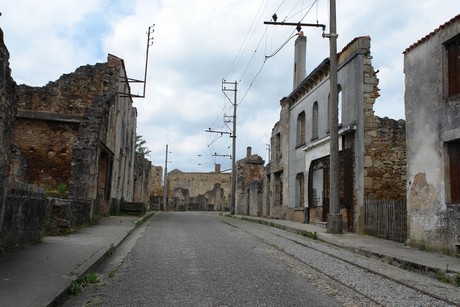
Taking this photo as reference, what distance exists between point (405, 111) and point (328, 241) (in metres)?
4.45

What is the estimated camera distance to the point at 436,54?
1170 centimetres

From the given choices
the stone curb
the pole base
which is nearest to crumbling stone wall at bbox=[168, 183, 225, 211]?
the pole base

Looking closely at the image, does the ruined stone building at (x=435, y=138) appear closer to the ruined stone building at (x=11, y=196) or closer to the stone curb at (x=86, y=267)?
the stone curb at (x=86, y=267)

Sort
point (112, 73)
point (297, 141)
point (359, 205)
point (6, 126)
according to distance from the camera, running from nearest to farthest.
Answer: point (6, 126), point (359, 205), point (112, 73), point (297, 141)

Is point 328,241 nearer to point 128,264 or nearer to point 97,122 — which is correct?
point 128,264

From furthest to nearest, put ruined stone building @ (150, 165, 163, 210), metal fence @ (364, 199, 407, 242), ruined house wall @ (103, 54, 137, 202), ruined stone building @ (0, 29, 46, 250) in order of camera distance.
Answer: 1. ruined stone building @ (150, 165, 163, 210)
2. ruined house wall @ (103, 54, 137, 202)
3. metal fence @ (364, 199, 407, 242)
4. ruined stone building @ (0, 29, 46, 250)

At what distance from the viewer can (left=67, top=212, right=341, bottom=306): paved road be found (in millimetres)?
5625

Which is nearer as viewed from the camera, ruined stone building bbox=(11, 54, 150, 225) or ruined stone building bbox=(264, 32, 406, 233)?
ruined stone building bbox=(264, 32, 406, 233)

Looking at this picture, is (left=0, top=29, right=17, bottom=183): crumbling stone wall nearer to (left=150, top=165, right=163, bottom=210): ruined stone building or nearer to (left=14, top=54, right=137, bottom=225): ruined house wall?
(left=14, top=54, right=137, bottom=225): ruined house wall

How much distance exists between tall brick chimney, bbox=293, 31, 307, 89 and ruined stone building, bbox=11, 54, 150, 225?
1036 centimetres

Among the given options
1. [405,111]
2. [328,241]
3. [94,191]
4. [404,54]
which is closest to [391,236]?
[328,241]

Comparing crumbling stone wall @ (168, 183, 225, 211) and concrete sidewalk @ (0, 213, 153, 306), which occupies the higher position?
crumbling stone wall @ (168, 183, 225, 211)

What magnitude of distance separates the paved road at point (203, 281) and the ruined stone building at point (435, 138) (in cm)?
411

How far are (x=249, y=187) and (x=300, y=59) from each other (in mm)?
13200
